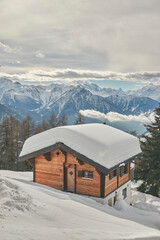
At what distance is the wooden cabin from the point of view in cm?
1343

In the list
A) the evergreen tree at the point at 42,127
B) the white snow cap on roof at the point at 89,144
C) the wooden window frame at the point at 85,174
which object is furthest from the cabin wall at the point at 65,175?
the evergreen tree at the point at 42,127

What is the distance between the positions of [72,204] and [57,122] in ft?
125

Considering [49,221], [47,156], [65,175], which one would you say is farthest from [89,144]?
[49,221]

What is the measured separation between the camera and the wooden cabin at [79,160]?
13.4 meters

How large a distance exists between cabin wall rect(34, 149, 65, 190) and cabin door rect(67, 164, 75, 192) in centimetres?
43

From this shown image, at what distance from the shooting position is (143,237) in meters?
6.68

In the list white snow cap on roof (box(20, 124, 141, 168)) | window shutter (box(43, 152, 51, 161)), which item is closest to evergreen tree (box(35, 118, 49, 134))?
white snow cap on roof (box(20, 124, 141, 168))

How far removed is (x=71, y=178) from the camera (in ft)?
48.3

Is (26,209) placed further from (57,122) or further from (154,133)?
(57,122)

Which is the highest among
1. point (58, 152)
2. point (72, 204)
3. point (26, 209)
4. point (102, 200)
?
point (58, 152)

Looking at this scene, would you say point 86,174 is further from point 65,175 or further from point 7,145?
point 7,145

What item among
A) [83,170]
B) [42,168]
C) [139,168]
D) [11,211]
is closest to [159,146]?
[139,168]

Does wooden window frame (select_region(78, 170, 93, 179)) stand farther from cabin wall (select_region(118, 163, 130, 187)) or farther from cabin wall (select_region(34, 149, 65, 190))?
cabin wall (select_region(118, 163, 130, 187))

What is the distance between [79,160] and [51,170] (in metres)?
2.41
